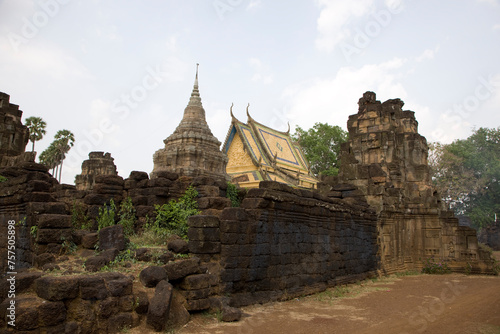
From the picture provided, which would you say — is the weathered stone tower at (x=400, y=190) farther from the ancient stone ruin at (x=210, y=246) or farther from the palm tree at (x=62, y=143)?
the palm tree at (x=62, y=143)

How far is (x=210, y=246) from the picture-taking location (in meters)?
6.80

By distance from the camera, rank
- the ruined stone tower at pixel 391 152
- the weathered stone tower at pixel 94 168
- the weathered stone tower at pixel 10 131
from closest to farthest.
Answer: the weathered stone tower at pixel 10 131, the ruined stone tower at pixel 391 152, the weathered stone tower at pixel 94 168

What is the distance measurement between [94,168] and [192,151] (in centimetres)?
498

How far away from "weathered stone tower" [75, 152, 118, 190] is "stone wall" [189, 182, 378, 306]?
1308 centimetres

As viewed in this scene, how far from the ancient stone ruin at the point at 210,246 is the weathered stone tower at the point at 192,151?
22.9 feet

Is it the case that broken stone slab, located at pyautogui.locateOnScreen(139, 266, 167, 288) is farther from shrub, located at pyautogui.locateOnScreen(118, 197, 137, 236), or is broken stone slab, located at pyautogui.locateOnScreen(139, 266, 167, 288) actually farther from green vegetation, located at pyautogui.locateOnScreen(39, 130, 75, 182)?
green vegetation, located at pyautogui.locateOnScreen(39, 130, 75, 182)

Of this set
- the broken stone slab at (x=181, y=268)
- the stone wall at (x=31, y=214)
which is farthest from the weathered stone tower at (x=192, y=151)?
the broken stone slab at (x=181, y=268)

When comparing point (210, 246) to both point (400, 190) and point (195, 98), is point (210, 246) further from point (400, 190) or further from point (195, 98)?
point (195, 98)

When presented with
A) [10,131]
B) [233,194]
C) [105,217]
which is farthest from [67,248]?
[10,131]

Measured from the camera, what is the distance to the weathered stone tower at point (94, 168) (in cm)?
1938

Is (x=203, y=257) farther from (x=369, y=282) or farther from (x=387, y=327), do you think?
(x=369, y=282)

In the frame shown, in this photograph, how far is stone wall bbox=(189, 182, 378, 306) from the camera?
6.84 meters

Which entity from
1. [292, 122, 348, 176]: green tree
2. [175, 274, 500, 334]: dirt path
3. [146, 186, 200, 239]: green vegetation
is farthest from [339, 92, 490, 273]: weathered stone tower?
[292, 122, 348, 176]: green tree

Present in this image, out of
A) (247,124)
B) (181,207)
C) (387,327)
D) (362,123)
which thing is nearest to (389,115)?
(362,123)
